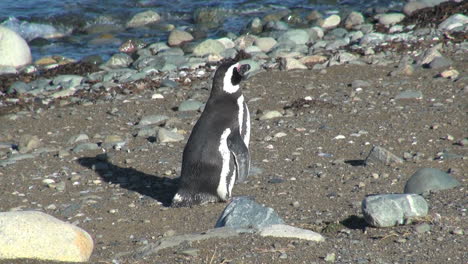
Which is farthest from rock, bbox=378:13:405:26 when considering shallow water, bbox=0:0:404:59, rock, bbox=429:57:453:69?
rock, bbox=429:57:453:69

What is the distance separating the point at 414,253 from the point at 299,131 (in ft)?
12.0

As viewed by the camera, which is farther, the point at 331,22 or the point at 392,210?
the point at 331,22

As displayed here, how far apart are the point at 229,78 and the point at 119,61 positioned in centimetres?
738

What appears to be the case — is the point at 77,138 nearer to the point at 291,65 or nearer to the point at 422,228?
the point at 291,65

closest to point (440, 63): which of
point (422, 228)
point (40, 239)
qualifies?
point (422, 228)

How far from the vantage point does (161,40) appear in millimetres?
15656

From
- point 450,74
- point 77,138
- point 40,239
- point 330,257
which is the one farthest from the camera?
point 450,74

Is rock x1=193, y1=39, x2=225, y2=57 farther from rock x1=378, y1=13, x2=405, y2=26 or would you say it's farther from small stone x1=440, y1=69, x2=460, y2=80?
small stone x1=440, y1=69, x2=460, y2=80

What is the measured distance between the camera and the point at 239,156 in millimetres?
5930

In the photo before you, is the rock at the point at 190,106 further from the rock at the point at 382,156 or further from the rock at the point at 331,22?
the rock at the point at 331,22

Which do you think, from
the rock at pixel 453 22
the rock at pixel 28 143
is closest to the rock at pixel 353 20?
the rock at pixel 453 22

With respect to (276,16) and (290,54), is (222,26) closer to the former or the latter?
(276,16)

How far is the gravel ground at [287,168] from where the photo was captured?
14.2 ft

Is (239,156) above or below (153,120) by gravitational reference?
above
